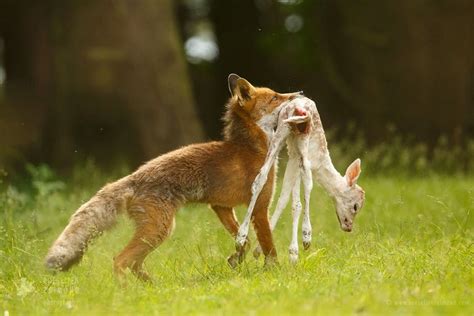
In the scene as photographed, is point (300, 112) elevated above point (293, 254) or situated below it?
above

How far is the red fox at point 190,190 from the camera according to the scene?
756cm

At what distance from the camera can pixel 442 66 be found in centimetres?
1634

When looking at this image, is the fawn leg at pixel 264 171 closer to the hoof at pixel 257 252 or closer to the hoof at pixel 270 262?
the hoof at pixel 270 262

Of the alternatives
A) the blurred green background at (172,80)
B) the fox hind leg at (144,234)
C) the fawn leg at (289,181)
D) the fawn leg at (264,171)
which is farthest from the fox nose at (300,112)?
the blurred green background at (172,80)

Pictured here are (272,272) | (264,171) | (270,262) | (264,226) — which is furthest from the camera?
(264,226)

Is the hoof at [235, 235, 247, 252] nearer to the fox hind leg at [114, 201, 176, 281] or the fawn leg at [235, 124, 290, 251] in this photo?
the fawn leg at [235, 124, 290, 251]

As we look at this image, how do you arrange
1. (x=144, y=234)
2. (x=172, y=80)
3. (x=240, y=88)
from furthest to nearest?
1. (x=172, y=80)
2. (x=240, y=88)
3. (x=144, y=234)

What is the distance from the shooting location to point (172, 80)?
50.9ft

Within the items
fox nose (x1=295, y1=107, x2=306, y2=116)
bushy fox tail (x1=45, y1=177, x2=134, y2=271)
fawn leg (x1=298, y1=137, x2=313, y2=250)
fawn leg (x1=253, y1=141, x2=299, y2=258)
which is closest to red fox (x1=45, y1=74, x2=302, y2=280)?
bushy fox tail (x1=45, y1=177, x2=134, y2=271)

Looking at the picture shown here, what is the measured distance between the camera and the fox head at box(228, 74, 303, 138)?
335 inches

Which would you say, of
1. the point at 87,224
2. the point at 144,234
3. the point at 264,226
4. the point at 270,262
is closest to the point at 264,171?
the point at 264,226

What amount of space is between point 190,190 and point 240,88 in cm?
113

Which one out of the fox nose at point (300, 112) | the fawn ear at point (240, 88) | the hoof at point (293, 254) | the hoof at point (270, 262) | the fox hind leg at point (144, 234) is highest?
the fawn ear at point (240, 88)

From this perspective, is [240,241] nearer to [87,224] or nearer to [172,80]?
[87,224]
